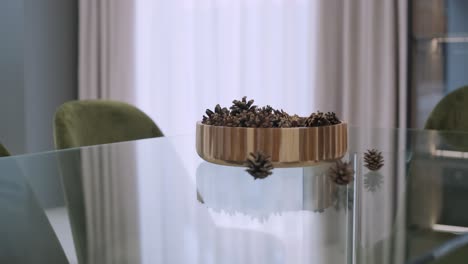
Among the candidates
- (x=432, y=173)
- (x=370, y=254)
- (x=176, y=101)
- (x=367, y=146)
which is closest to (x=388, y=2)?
(x=176, y=101)

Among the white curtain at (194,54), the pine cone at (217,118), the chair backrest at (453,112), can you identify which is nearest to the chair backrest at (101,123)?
the pine cone at (217,118)

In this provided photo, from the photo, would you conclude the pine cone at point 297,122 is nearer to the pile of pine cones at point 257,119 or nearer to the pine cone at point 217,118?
the pile of pine cones at point 257,119

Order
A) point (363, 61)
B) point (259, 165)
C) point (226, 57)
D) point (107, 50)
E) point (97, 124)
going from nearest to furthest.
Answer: point (259, 165)
point (97, 124)
point (363, 61)
point (226, 57)
point (107, 50)

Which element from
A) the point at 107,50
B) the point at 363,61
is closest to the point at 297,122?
the point at 363,61

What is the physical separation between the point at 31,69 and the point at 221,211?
290 cm

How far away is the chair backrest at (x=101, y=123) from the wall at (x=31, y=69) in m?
1.65

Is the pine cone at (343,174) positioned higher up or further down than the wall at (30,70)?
further down

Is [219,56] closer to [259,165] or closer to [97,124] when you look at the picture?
[97,124]

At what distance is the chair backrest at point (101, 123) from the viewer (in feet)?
5.59

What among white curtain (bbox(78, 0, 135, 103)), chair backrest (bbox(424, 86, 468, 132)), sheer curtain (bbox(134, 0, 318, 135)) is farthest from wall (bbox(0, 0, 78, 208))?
chair backrest (bbox(424, 86, 468, 132))

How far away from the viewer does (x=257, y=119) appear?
0.93m

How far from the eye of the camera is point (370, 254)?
524 millimetres

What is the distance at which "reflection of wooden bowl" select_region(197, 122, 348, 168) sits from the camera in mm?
909

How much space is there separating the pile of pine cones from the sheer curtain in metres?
1.99
